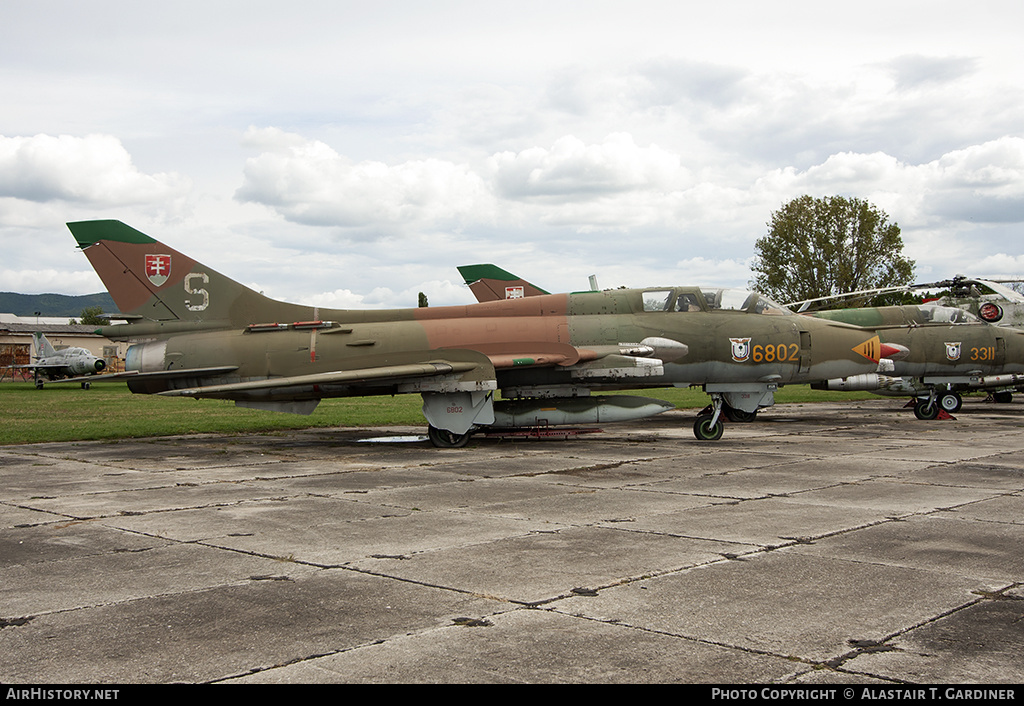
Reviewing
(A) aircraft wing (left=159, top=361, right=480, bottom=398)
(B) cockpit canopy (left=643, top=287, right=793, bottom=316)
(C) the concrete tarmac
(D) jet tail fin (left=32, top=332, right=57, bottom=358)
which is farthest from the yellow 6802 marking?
(D) jet tail fin (left=32, top=332, right=57, bottom=358)

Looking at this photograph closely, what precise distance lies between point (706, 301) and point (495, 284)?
10802 mm

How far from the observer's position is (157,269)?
15789 mm

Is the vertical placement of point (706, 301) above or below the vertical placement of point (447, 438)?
above

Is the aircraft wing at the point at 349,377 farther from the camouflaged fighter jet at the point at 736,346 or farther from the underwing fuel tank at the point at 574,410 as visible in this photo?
the camouflaged fighter jet at the point at 736,346

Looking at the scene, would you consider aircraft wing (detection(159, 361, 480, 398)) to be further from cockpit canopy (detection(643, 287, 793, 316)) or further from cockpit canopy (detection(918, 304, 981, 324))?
cockpit canopy (detection(918, 304, 981, 324))

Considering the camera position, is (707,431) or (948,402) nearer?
(707,431)

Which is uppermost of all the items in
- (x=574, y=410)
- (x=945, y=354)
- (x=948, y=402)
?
(x=945, y=354)

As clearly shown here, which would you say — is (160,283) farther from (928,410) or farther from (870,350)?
(928,410)

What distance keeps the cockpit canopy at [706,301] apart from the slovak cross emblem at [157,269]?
29.8 ft

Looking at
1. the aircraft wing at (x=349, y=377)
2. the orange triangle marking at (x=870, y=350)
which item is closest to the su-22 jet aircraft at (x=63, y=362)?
the aircraft wing at (x=349, y=377)

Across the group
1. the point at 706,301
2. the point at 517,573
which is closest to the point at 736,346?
the point at 706,301

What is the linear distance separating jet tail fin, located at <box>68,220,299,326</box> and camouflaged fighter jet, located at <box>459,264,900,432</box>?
256 inches

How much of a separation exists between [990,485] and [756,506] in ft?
11.3

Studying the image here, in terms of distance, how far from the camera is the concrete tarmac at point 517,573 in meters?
4.10
